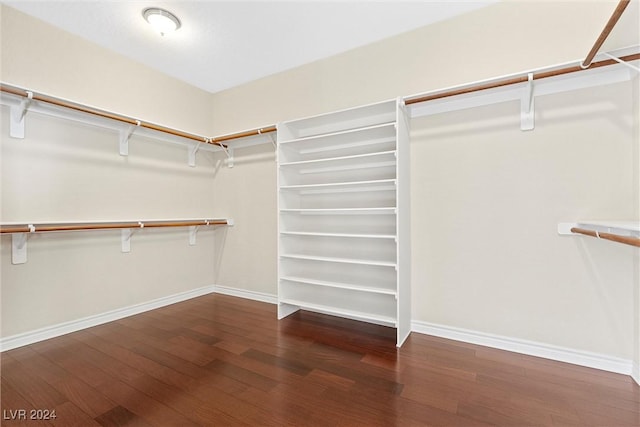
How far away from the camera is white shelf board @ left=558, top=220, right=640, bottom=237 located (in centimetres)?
129

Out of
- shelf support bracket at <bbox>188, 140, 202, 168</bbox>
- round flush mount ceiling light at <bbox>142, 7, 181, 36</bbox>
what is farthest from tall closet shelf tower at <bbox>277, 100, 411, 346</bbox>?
shelf support bracket at <bbox>188, 140, 202, 168</bbox>

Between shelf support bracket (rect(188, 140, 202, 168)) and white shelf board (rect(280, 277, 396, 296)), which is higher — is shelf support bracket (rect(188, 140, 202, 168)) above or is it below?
above

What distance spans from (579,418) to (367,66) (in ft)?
9.18

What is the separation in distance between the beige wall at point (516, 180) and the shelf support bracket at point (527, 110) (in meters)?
0.04

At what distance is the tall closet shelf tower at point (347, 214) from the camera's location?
91.7 inches

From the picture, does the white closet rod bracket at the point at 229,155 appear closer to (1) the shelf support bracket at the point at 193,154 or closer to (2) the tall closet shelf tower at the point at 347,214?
(1) the shelf support bracket at the point at 193,154

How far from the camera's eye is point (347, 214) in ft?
8.97

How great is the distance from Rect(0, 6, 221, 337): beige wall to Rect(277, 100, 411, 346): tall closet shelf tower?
1.36m

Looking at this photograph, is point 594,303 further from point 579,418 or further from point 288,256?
point 288,256

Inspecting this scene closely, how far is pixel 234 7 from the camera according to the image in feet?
7.20

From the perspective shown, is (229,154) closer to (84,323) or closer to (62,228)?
(62,228)

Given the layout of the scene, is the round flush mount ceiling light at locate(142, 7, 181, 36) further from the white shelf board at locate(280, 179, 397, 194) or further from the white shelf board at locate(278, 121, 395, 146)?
the white shelf board at locate(280, 179, 397, 194)

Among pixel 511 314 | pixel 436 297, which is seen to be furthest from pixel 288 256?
pixel 511 314

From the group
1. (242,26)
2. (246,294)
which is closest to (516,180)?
(242,26)
